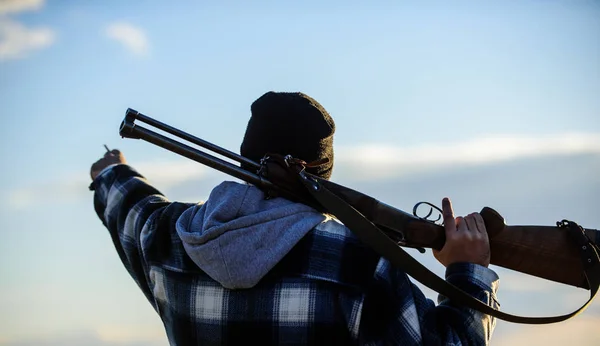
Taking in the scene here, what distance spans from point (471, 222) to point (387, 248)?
69 cm

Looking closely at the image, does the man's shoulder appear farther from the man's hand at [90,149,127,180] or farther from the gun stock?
the man's hand at [90,149,127,180]

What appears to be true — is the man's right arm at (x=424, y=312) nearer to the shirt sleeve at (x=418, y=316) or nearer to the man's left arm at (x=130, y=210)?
the shirt sleeve at (x=418, y=316)

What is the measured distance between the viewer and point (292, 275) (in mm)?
4113

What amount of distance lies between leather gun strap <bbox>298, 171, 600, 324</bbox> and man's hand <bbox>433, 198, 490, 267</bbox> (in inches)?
11.0

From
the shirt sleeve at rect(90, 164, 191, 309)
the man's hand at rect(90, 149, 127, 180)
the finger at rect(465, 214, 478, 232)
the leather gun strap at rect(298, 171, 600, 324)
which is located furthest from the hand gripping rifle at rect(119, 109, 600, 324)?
the man's hand at rect(90, 149, 127, 180)

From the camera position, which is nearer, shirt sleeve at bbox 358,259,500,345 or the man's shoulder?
shirt sleeve at bbox 358,259,500,345

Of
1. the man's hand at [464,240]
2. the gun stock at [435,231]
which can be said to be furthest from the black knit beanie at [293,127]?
the man's hand at [464,240]

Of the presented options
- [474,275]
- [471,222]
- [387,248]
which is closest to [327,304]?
[387,248]

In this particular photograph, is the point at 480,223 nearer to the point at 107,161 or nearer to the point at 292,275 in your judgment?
the point at 292,275

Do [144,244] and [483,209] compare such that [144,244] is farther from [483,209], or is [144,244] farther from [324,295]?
[483,209]

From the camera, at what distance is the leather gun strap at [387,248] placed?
4.12 m

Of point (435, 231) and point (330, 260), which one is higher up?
point (435, 231)

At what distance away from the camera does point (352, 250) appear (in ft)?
13.8

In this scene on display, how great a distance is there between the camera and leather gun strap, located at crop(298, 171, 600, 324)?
13.5 feet
